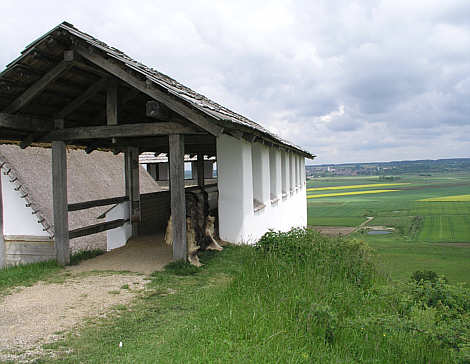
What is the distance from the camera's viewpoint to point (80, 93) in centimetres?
880

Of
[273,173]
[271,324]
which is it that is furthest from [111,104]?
[273,173]

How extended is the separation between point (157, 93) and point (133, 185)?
4404 mm

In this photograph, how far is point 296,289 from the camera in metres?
6.05

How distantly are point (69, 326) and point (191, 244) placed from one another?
3.40 meters

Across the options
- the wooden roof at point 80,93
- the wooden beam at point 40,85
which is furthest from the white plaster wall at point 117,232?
the wooden beam at point 40,85

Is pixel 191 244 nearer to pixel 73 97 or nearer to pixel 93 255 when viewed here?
pixel 93 255

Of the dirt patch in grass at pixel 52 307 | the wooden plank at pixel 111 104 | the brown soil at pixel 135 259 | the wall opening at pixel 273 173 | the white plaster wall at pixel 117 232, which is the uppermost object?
the wooden plank at pixel 111 104

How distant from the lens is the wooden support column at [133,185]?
11422mm

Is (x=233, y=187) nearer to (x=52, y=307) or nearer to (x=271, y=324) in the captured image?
(x=52, y=307)

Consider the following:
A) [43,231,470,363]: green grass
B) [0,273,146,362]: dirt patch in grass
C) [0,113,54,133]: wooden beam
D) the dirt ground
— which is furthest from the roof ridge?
[43,231,470,363]: green grass

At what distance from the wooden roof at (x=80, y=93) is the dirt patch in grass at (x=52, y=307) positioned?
275 cm

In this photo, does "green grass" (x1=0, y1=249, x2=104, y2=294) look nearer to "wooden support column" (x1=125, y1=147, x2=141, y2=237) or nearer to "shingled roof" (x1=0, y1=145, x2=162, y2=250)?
"wooden support column" (x1=125, y1=147, x2=141, y2=237)

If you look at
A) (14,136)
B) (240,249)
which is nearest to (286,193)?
(240,249)

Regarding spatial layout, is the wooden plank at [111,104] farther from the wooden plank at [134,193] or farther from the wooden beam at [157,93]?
the wooden plank at [134,193]
